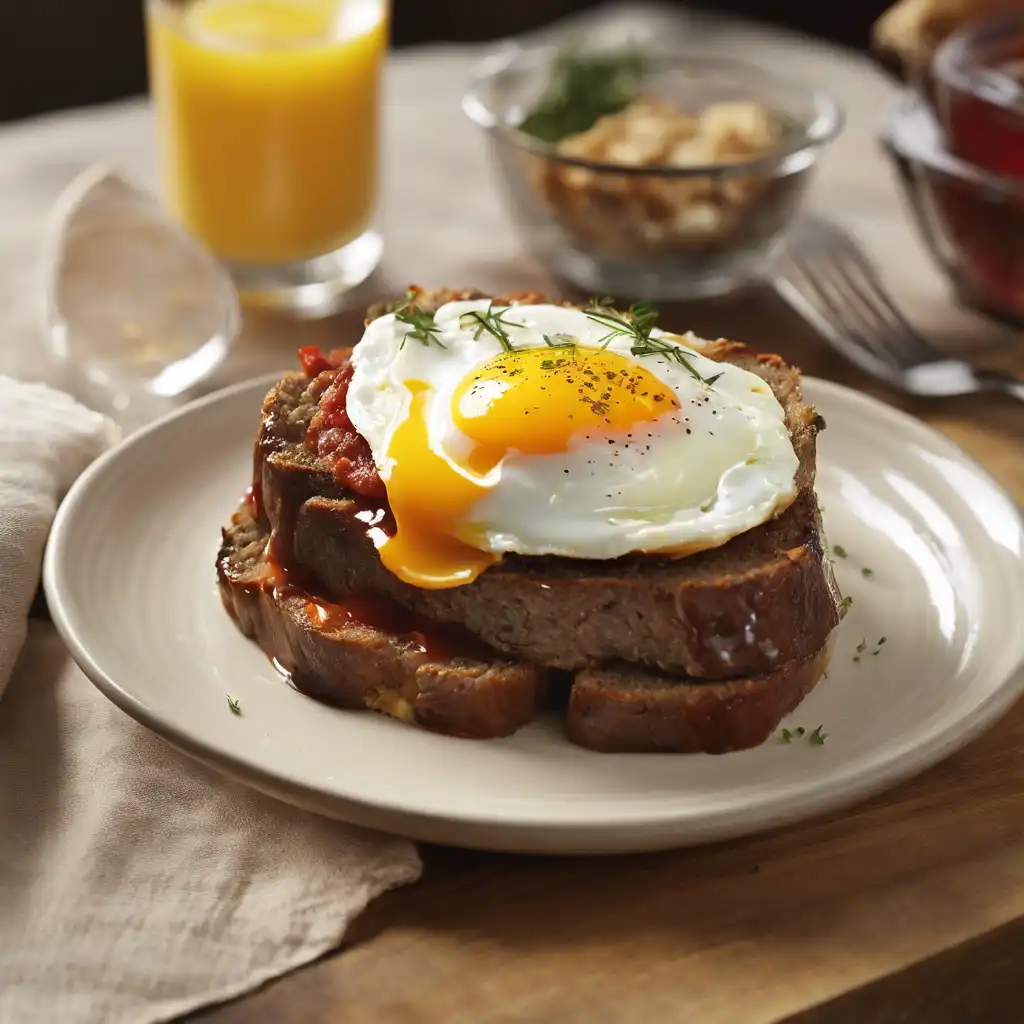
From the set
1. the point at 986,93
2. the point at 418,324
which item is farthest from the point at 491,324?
the point at 986,93

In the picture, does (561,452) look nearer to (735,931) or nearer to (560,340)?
(560,340)

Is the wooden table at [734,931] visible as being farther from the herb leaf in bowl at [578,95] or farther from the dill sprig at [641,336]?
the herb leaf in bowl at [578,95]

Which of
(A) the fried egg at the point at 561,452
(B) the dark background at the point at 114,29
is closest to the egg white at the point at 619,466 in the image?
(A) the fried egg at the point at 561,452

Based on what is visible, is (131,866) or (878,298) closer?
(131,866)

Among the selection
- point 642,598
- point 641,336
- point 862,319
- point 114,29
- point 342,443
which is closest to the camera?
point 642,598

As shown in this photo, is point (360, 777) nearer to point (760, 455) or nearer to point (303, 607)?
point (303, 607)

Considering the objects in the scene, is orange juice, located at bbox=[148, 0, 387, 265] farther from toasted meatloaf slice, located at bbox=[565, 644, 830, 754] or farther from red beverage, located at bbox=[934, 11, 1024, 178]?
toasted meatloaf slice, located at bbox=[565, 644, 830, 754]

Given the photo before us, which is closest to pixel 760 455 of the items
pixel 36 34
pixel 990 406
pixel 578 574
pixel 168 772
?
pixel 578 574

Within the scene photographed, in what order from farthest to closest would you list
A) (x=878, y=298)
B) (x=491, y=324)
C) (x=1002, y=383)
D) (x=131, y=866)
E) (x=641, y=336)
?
(x=878, y=298) < (x=1002, y=383) < (x=491, y=324) < (x=641, y=336) < (x=131, y=866)
